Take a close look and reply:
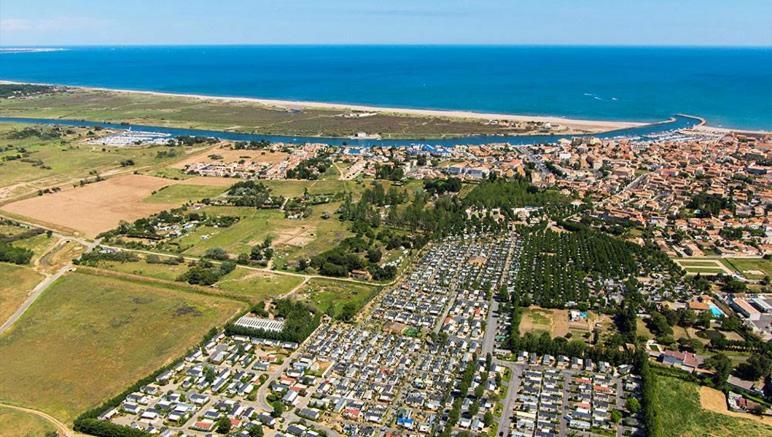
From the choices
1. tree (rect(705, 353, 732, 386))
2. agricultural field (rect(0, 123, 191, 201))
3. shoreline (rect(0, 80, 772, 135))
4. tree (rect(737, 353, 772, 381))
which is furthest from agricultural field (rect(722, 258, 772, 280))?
agricultural field (rect(0, 123, 191, 201))

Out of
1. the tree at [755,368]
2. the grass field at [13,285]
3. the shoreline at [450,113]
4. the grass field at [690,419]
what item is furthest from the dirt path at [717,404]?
the shoreline at [450,113]

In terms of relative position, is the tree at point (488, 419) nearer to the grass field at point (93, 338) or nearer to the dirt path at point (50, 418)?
the grass field at point (93, 338)

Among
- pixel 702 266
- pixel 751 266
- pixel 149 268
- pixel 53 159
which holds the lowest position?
pixel 149 268

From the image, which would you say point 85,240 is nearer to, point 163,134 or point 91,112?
point 163,134

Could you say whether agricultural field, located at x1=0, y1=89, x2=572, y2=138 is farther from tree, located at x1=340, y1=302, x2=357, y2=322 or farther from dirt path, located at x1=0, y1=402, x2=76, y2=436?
dirt path, located at x1=0, y1=402, x2=76, y2=436

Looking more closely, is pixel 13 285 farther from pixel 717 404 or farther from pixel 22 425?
pixel 717 404

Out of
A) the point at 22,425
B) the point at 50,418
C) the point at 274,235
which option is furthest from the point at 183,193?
the point at 22,425

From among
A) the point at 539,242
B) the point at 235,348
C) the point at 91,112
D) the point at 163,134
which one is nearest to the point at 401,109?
the point at 163,134
